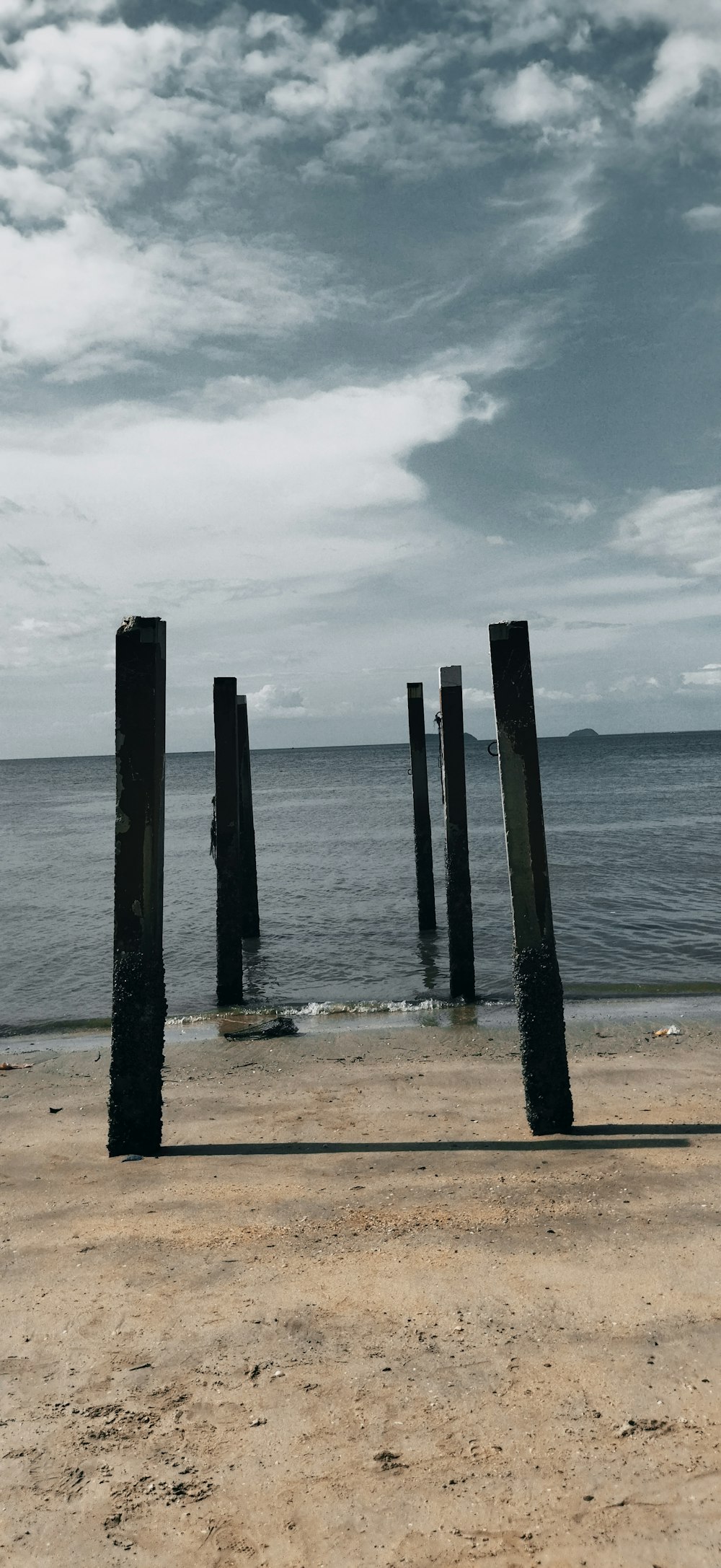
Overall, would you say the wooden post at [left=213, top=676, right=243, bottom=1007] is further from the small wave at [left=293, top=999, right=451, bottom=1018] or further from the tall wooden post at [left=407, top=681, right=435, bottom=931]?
the tall wooden post at [left=407, top=681, right=435, bottom=931]

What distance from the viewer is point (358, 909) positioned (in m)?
18.8

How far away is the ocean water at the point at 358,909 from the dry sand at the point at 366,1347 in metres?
6.13

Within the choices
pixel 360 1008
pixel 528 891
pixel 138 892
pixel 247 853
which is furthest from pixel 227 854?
pixel 528 891

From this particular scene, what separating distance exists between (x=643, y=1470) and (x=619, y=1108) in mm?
3991

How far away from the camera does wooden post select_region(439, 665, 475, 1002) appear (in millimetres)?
11719

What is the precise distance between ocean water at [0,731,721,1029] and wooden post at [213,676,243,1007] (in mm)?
640

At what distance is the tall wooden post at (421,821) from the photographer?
1609 centimetres

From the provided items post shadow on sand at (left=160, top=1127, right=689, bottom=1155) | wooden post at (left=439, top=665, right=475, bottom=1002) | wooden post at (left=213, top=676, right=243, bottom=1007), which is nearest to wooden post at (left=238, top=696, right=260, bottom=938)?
wooden post at (left=213, top=676, right=243, bottom=1007)

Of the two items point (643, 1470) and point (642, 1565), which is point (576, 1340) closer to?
point (643, 1470)

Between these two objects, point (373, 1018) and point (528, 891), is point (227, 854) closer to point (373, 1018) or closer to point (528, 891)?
point (373, 1018)

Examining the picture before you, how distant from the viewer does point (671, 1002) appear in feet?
36.9

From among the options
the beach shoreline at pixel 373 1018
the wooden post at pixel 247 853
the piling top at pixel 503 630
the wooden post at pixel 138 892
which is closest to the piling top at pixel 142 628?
the wooden post at pixel 138 892

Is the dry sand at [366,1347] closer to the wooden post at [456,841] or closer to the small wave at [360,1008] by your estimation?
the small wave at [360,1008]

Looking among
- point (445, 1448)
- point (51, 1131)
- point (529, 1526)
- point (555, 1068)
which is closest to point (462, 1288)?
point (445, 1448)
